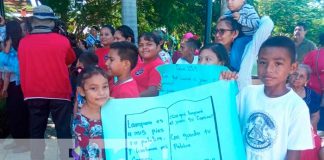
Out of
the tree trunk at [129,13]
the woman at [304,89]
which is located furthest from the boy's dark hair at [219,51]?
the tree trunk at [129,13]

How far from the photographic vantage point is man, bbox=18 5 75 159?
3.72 meters

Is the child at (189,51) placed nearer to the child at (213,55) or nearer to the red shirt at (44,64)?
the red shirt at (44,64)

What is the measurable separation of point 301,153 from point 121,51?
4.71 ft

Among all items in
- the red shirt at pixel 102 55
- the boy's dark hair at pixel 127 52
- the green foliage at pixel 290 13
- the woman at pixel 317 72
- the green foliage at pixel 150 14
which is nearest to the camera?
the boy's dark hair at pixel 127 52

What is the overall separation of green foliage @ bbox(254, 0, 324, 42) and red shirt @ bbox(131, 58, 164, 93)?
19338 mm

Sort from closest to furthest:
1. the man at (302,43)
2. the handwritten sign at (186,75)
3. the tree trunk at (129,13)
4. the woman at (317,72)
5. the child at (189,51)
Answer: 1. the handwritten sign at (186,75)
2. the child at (189,51)
3. the woman at (317,72)
4. the tree trunk at (129,13)
5. the man at (302,43)

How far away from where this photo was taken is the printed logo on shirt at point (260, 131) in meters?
1.92

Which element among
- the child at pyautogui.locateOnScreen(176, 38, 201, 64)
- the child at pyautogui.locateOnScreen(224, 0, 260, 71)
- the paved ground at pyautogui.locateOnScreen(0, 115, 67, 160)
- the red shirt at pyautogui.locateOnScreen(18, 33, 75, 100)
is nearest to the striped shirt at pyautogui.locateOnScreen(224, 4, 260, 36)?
the child at pyautogui.locateOnScreen(224, 0, 260, 71)

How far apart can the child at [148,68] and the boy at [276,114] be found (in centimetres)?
95

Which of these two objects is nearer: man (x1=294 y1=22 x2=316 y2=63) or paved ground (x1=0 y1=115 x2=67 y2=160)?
paved ground (x1=0 y1=115 x2=67 y2=160)

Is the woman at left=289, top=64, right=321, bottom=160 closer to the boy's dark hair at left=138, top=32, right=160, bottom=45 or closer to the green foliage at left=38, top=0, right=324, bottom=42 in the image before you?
the boy's dark hair at left=138, top=32, right=160, bottom=45

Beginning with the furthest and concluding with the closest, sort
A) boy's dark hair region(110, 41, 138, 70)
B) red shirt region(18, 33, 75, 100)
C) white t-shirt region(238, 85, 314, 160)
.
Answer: red shirt region(18, 33, 75, 100)
boy's dark hair region(110, 41, 138, 70)
white t-shirt region(238, 85, 314, 160)

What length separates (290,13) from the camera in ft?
74.0

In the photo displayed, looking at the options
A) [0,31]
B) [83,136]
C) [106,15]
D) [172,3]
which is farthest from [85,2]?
[83,136]
